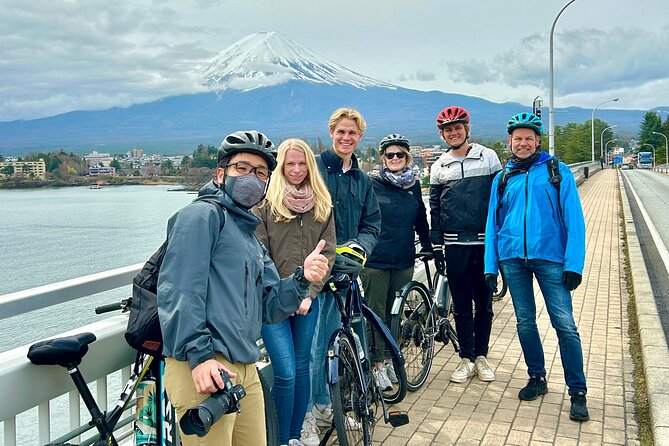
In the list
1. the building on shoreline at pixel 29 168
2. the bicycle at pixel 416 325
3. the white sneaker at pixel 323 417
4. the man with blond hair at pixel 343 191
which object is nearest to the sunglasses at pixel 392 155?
the man with blond hair at pixel 343 191

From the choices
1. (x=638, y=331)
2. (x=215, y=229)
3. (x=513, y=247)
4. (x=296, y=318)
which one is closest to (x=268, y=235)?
(x=296, y=318)

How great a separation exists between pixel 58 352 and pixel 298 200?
1.64 m

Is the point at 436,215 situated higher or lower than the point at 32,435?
higher

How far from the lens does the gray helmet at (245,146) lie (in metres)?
2.61

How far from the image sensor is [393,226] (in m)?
5.09

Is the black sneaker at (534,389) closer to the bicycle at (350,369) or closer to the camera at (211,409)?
the bicycle at (350,369)

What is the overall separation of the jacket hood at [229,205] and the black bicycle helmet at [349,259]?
1.42 metres

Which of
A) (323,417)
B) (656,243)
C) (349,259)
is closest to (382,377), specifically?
(323,417)

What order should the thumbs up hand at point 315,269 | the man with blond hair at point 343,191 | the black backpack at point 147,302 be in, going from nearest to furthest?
the black backpack at point 147,302 < the thumbs up hand at point 315,269 < the man with blond hair at point 343,191

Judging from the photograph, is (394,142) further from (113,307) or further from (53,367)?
(53,367)

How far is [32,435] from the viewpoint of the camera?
2.95 metres

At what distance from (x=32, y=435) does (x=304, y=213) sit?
183 cm

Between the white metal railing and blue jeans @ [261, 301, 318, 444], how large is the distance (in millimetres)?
832

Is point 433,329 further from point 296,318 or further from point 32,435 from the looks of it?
point 32,435
